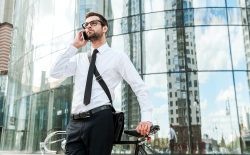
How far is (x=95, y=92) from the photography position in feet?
8.47

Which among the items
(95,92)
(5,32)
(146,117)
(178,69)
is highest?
(5,32)

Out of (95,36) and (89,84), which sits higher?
(95,36)

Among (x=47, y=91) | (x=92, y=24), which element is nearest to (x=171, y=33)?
(x=47, y=91)

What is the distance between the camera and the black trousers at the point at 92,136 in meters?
2.40

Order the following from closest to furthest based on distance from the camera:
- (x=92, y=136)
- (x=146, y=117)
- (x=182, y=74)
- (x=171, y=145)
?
(x=92, y=136)
(x=146, y=117)
(x=171, y=145)
(x=182, y=74)

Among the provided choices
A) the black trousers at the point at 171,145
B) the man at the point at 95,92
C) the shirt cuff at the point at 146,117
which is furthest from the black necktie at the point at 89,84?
the black trousers at the point at 171,145

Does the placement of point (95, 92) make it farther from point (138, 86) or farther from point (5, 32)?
point (5, 32)

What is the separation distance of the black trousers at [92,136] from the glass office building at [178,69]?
11.3 meters

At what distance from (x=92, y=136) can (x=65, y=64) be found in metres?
0.73

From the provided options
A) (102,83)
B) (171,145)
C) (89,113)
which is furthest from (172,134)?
(89,113)

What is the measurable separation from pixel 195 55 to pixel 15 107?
1265cm

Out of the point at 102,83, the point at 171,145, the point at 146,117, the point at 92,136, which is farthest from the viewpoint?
the point at 171,145

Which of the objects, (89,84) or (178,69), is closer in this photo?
(89,84)

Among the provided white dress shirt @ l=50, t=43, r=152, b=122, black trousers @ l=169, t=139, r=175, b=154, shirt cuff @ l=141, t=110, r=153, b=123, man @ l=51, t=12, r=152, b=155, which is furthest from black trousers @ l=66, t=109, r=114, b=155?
black trousers @ l=169, t=139, r=175, b=154
